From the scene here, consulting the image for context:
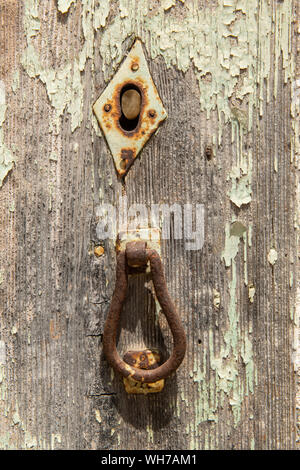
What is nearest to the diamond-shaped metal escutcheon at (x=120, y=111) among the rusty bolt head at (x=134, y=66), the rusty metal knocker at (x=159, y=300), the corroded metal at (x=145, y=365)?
the rusty bolt head at (x=134, y=66)

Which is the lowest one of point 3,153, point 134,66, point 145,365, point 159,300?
point 145,365

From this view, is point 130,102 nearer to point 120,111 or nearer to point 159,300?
point 120,111

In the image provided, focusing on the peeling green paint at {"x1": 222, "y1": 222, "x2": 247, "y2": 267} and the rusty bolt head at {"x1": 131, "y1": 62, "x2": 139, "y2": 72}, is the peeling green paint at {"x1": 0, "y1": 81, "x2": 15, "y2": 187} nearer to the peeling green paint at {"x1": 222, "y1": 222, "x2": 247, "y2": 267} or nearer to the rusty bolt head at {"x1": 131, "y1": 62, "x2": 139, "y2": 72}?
the rusty bolt head at {"x1": 131, "y1": 62, "x2": 139, "y2": 72}

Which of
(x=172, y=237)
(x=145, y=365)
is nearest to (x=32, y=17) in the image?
(x=172, y=237)

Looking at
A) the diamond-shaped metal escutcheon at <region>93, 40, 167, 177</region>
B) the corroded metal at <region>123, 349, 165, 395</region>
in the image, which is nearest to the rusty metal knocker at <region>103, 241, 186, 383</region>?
the corroded metal at <region>123, 349, 165, 395</region>

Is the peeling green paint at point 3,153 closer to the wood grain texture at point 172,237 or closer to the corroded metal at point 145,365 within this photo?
the wood grain texture at point 172,237
